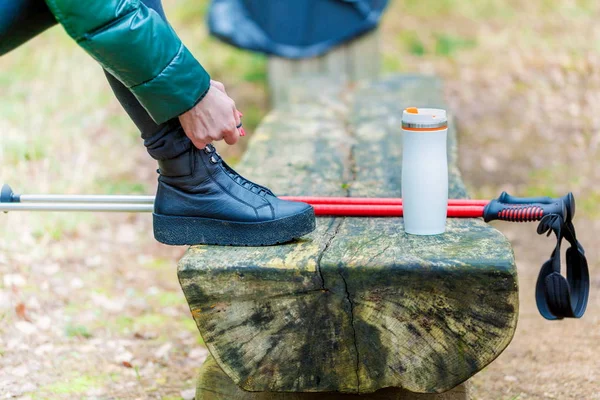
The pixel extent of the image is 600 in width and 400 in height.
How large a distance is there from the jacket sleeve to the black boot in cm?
24

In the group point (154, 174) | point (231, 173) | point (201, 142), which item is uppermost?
point (201, 142)

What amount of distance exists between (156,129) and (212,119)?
20cm

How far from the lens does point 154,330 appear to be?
3.00 meters

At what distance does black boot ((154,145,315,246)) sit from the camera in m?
2.02

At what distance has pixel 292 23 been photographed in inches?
201

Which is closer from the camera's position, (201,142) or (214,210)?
(201,142)

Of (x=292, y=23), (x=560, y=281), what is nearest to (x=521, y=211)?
(x=560, y=281)

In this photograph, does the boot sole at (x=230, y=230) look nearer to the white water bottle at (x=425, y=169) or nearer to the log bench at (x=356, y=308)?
the log bench at (x=356, y=308)

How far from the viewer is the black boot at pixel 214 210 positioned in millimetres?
2016

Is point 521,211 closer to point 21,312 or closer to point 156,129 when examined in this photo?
point 156,129

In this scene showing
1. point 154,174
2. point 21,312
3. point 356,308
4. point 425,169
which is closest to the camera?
point 356,308

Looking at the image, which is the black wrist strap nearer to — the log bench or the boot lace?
the log bench

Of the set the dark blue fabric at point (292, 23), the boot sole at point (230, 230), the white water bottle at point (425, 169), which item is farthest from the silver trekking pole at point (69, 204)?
the dark blue fabric at point (292, 23)

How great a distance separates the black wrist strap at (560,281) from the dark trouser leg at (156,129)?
96 centimetres
